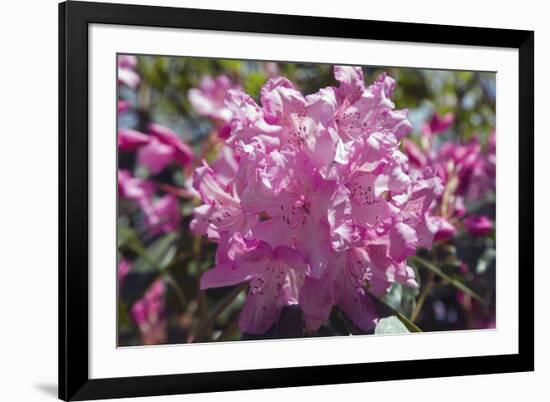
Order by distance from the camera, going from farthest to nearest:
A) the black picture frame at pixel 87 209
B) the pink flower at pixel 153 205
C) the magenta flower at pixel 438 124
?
1. the magenta flower at pixel 438 124
2. the pink flower at pixel 153 205
3. the black picture frame at pixel 87 209

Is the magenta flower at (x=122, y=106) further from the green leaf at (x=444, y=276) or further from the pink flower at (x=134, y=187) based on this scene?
the green leaf at (x=444, y=276)

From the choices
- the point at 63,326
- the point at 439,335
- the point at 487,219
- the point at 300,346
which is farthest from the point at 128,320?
the point at 487,219

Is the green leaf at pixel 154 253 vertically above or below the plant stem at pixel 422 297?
above

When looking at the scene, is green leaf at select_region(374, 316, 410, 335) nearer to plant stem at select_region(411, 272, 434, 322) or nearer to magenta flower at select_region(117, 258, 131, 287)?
plant stem at select_region(411, 272, 434, 322)

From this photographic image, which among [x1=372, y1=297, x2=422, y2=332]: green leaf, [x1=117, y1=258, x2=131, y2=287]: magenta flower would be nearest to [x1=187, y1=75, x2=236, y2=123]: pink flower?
[x1=117, y1=258, x2=131, y2=287]: magenta flower

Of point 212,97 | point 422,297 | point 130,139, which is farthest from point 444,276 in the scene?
point 130,139

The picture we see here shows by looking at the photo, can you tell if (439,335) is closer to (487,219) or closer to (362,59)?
(487,219)

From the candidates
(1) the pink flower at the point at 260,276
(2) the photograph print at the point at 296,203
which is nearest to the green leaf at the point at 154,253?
(2) the photograph print at the point at 296,203
